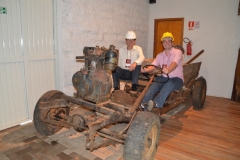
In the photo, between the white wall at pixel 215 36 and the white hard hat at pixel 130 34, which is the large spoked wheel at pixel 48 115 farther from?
the white wall at pixel 215 36

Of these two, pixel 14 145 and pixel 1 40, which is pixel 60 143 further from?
pixel 1 40

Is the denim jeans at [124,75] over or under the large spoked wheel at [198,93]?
over

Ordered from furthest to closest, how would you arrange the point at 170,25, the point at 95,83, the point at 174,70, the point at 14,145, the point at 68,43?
the point at 170,25 < the point at 68,43 < the point at 174,70 < the point at 14,145 < the point at 95,83

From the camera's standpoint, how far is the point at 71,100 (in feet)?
9.62

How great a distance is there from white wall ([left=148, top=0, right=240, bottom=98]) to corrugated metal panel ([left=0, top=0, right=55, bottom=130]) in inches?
173

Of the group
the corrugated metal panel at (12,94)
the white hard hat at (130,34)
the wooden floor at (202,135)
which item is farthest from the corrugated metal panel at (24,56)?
the wooden floor at (202,135)

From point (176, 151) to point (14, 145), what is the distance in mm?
2467

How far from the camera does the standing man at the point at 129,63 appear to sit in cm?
433

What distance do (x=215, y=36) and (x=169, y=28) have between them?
60.6 inches

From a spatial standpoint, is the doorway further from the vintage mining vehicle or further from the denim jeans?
the vintage mining vehicle

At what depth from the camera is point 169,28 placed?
683cm

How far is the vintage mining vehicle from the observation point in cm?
223

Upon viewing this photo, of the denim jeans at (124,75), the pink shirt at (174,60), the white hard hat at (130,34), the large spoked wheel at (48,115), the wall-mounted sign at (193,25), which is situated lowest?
the large spoked wheel at (48,115)

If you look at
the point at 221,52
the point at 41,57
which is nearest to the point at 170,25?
the point at 221,52
